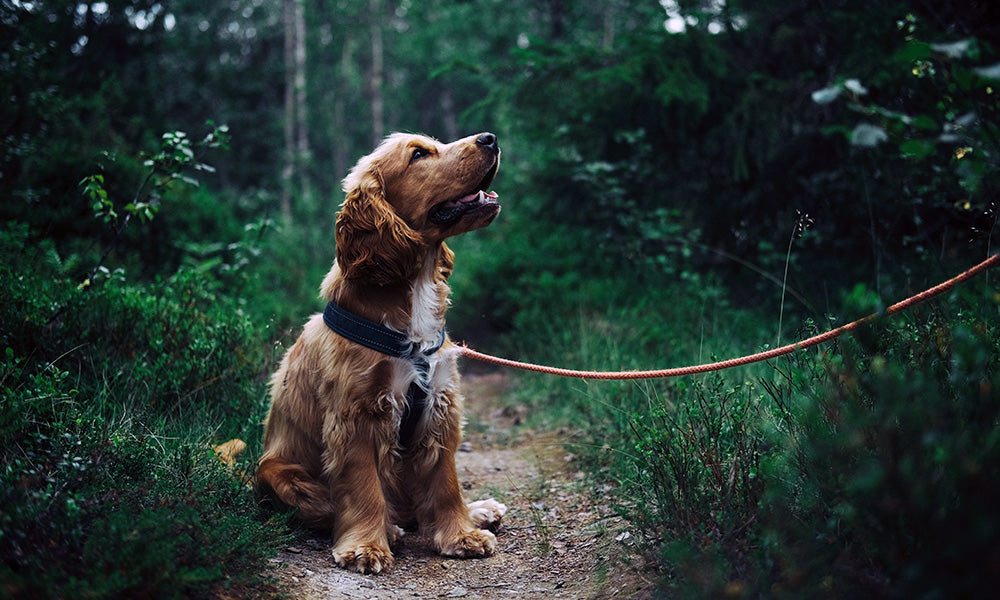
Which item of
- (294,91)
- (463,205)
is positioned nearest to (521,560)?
(463,205)

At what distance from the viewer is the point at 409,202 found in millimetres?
3424

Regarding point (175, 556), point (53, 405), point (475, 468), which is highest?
point (53, 405)

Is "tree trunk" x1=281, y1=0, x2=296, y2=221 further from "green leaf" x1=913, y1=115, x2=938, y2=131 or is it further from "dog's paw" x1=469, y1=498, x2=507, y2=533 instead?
"green leaf" x1=913, y1=115, x2=938, y2=131

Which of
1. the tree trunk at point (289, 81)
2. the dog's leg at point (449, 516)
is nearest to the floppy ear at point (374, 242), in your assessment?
the dog's leg at point (449, 516)

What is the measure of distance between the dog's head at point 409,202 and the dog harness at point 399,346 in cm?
21

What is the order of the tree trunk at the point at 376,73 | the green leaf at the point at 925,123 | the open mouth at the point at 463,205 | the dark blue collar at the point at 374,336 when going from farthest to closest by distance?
the tree trunk at the point at 376,73
the open mouth at the point at 463,205
the dark blue collar at the point at 374,336
the green leaf at the point at 925,123

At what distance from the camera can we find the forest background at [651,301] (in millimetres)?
2031

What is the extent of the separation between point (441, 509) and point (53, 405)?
1.73 metres

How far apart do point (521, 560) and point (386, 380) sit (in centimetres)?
102

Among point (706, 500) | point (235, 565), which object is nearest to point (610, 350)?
point (706, 500)

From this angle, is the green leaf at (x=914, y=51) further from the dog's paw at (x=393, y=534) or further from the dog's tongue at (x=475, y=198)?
the dog's paw at (x=393, y=534)

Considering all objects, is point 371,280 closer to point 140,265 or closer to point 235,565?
point 235,565

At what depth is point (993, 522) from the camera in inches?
54.8

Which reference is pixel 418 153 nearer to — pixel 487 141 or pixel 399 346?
pixel 487 141
